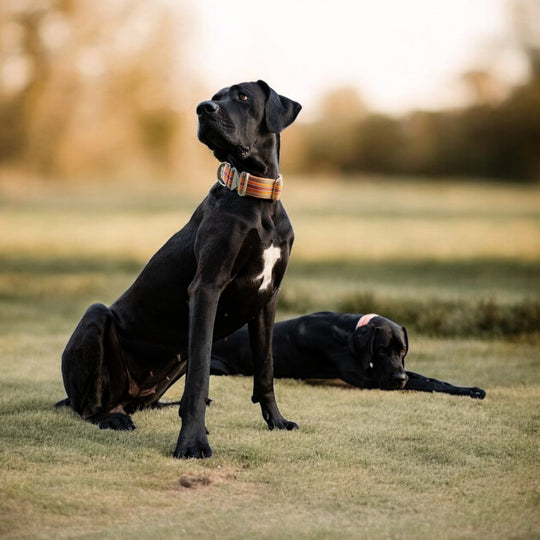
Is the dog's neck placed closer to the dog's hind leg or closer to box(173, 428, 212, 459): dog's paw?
the dog's hind leg

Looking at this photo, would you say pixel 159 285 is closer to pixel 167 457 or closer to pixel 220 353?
pixel 167 457

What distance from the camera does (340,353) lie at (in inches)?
255

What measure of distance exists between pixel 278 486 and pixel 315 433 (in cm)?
99

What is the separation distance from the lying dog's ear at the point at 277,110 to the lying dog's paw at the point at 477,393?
8.08 ft

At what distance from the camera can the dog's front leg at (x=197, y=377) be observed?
417 centimetres

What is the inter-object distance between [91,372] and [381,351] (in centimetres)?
225

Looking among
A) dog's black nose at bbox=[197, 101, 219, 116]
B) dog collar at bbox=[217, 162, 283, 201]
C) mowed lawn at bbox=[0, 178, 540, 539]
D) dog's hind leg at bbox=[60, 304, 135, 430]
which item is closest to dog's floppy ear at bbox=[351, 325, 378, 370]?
mowed lawn at bbox=[0, 178, 540, 539]

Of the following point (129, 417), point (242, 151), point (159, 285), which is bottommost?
point (129, 417)

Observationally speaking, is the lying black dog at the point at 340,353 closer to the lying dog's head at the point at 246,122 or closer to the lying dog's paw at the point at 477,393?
the lying dog's paw at the point at 477,393

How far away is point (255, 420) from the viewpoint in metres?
5.05

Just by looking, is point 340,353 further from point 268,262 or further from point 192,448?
point 192,448

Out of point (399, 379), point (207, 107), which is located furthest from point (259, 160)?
point (399, 379)

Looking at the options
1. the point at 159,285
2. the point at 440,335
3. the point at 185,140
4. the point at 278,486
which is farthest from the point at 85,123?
the point at 278,486

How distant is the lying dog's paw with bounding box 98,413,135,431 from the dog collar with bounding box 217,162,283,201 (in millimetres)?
1468
